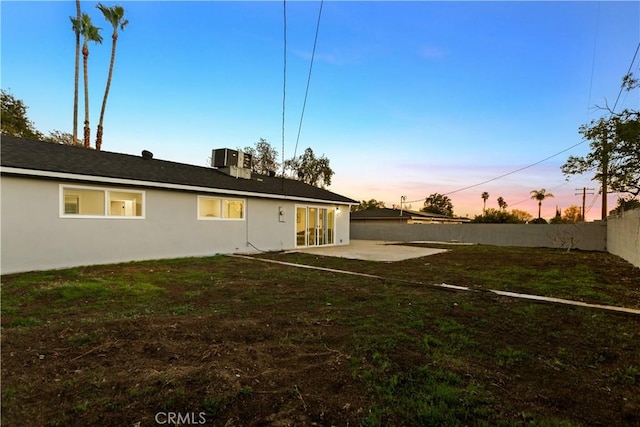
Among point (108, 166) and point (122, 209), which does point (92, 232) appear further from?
point (108, 166)

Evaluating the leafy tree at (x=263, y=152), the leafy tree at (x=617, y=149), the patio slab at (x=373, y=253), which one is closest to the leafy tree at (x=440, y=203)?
the leafy tree at (x=263, y=152)

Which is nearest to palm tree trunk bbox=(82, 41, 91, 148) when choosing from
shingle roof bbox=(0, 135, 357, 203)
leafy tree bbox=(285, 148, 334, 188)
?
shingle roof bbox=(0, 135, 357, 203)

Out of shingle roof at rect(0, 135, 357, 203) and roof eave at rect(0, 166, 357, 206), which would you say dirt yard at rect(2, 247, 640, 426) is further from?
shingle roof at rect(0, 135, 357, 203)

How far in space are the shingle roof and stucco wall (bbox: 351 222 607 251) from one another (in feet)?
37.8

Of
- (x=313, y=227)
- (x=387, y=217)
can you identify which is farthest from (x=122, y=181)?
(x=387, y=217)

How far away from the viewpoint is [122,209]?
8984 mm

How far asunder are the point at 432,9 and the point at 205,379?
12126mm

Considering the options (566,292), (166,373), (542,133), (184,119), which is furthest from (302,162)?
(166,373)

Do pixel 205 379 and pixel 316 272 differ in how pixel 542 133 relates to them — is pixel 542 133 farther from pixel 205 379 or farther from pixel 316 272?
pixel 205 379

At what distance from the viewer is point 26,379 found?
2365 millimetres

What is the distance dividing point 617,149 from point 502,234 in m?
13.8

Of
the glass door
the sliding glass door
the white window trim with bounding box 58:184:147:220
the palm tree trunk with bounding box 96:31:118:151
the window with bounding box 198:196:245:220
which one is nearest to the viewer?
the white window trim with bounding box 58:184:147:220

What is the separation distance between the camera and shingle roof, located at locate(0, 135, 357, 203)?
7.58 metres

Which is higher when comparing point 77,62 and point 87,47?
point 87,47
